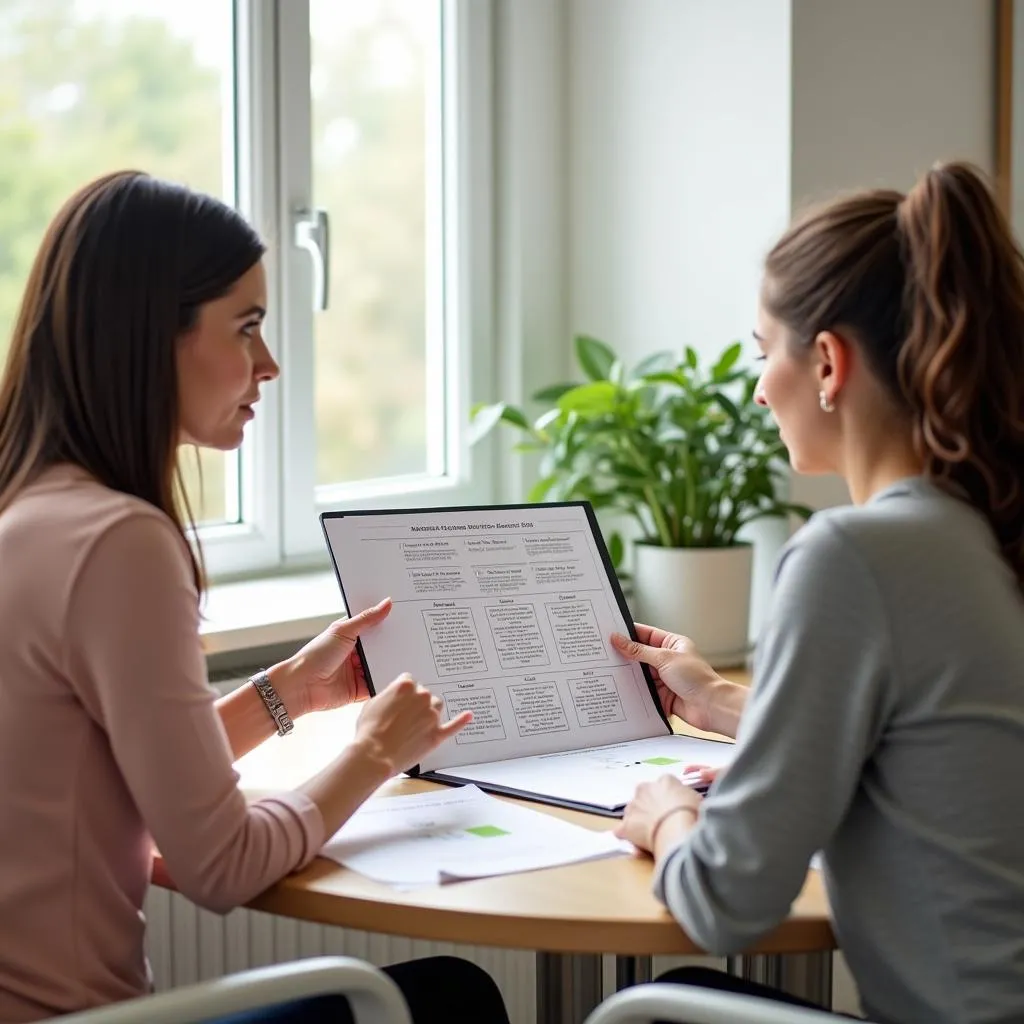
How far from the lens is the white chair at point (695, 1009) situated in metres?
1.05

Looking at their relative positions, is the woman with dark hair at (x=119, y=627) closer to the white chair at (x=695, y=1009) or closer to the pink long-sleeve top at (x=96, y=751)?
the pink long-sleeve top at (x=96, y=751)

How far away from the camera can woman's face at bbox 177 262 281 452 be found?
4.34 ft

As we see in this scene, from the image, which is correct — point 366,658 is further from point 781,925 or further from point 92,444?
point 781,925

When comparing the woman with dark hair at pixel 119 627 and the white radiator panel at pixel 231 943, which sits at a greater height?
the woman with dark hair at pixel 119 627

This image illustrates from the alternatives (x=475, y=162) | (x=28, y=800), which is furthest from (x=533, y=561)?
(x=475, y=162)

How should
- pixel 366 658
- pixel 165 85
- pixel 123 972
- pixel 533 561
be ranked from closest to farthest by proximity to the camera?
1. pixel 123 972
2. pixel 366 658
3. pixel 533 561
4. pixel 165 85

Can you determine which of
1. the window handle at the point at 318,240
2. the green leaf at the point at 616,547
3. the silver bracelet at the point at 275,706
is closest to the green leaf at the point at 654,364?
the green leaf at the point at 616,547

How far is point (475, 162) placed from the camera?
270 centimetres

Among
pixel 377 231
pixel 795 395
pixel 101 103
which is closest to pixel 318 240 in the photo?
pixel 377 231

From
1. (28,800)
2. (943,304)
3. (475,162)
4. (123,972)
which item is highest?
(475,162)

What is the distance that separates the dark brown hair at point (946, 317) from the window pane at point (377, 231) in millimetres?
1447

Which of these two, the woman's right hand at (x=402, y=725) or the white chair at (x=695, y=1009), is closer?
the white chair at (x=695, y=1009)

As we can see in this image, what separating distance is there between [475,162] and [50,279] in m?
1.51

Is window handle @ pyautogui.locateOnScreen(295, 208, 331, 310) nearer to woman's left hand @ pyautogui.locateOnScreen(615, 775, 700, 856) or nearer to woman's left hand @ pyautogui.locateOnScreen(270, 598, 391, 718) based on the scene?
woman's left hand @ pyautogui.locateOnScreen(270, 598, 391, 718)
